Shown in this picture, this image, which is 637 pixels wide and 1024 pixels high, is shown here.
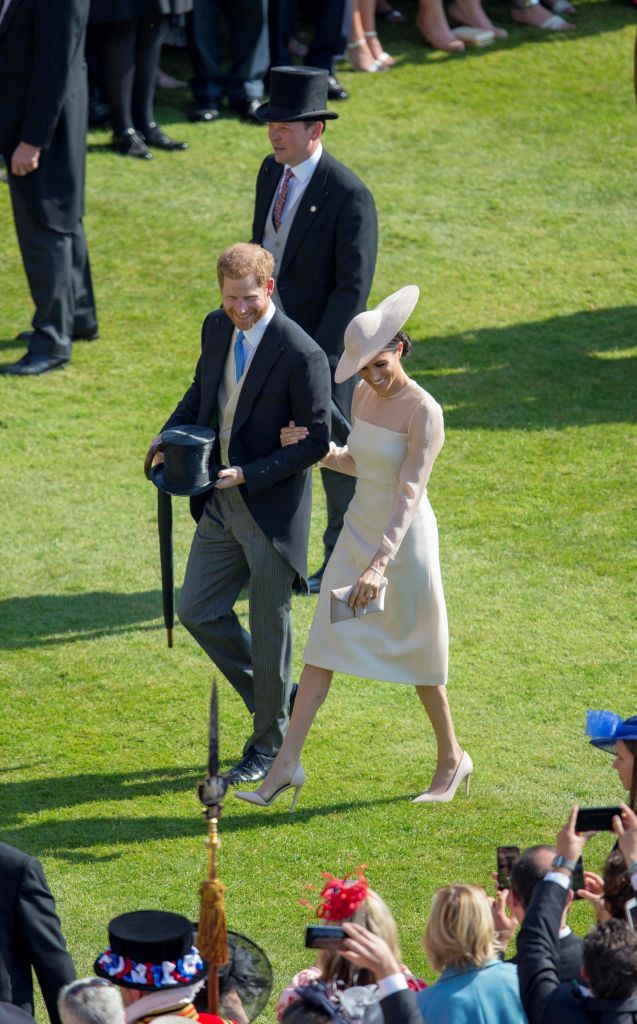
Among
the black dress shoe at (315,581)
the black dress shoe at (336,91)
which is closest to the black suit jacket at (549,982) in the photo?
the black dress shoe at (315,581)

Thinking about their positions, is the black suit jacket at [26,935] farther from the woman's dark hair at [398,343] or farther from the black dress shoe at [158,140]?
the black dress shoe at [158,140]

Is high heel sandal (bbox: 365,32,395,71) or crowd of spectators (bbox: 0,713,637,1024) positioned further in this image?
high heel sandal (bbox: 365,32,395,71)

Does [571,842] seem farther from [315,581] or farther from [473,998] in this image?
[315,581]

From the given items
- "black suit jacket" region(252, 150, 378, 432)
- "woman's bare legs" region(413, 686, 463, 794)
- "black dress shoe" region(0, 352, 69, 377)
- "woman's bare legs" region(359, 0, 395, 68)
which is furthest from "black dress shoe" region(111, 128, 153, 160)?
"woman's bare legs" region(413, 686, 463, 794)

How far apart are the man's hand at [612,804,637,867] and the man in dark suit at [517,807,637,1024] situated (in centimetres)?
22

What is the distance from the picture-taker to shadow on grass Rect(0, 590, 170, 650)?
24.8 ft

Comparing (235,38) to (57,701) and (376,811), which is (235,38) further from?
(376,811)

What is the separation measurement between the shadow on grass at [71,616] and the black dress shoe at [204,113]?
6.14 metres

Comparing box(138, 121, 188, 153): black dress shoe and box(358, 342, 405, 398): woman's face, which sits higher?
box(358, 342, 405, 398): woman's face

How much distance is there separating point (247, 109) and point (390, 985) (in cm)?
1017

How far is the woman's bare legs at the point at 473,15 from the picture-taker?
47.6 feet

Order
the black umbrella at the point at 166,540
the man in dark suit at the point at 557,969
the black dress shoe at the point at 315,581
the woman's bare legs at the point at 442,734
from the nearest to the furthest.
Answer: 1. the man in dark suit at the point at 557,969
2. the woman's bare legs at the point at 442,734
3. the black umbrella at the point at 166,540
4. the black dress shoe at the point at 315,581

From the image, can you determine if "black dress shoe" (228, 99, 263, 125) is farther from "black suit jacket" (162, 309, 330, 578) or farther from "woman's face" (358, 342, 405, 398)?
"woman's face" (358, 342, 405, 398)

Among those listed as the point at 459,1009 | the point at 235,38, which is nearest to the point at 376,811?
the point at 459,1009
